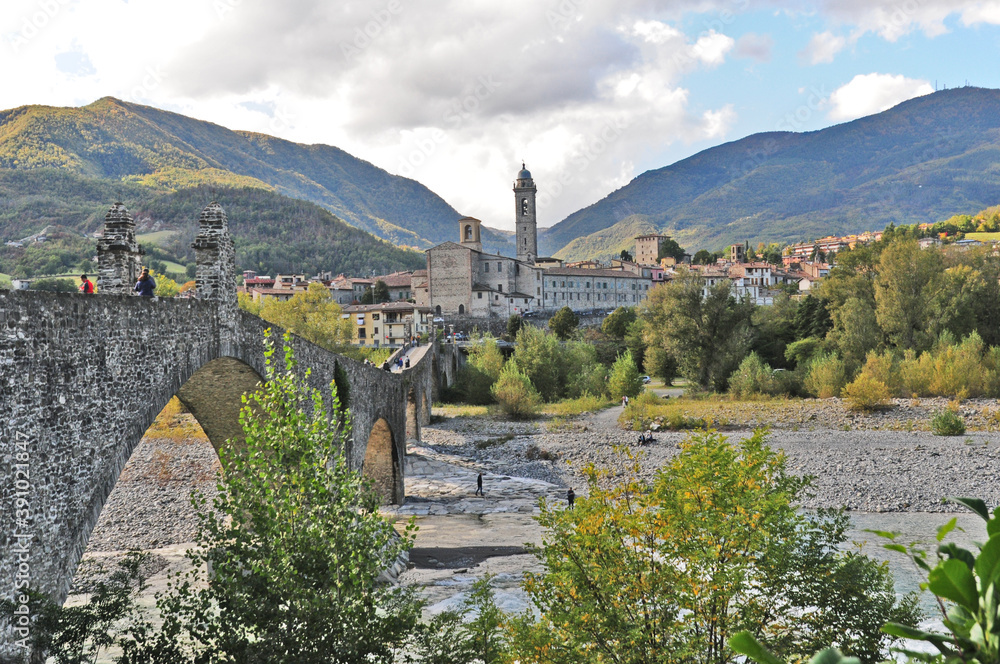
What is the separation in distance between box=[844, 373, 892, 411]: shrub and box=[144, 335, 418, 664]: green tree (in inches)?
1558

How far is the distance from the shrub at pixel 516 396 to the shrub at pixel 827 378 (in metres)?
18.6

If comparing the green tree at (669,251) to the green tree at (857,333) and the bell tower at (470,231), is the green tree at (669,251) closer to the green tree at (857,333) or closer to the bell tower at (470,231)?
the bell tower at (470,231)

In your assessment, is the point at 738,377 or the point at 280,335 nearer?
the point at 280,335

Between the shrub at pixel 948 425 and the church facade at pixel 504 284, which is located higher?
the church facade at pixel 504 284

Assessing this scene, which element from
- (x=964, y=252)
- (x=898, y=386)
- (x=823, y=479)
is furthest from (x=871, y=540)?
(x=964, y=252)

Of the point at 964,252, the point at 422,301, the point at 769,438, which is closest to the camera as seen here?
the point at 769,438

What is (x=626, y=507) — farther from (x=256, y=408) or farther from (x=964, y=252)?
(x=964, y=252)

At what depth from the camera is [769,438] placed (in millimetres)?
36250

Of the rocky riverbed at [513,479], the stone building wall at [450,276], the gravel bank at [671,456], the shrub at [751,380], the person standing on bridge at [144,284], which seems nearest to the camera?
the person standing on bridge at [144,284]

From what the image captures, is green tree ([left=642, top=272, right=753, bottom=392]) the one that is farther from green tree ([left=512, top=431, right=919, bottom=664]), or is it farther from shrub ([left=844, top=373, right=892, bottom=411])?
green tree ([left=512, top=431, right=919, bottom=664])

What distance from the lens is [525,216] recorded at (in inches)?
4200

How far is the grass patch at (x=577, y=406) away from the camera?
4894cm

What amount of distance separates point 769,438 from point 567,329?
39.2 metres

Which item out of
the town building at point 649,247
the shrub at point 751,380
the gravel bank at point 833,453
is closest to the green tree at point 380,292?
the gravel bank at point 833,453
